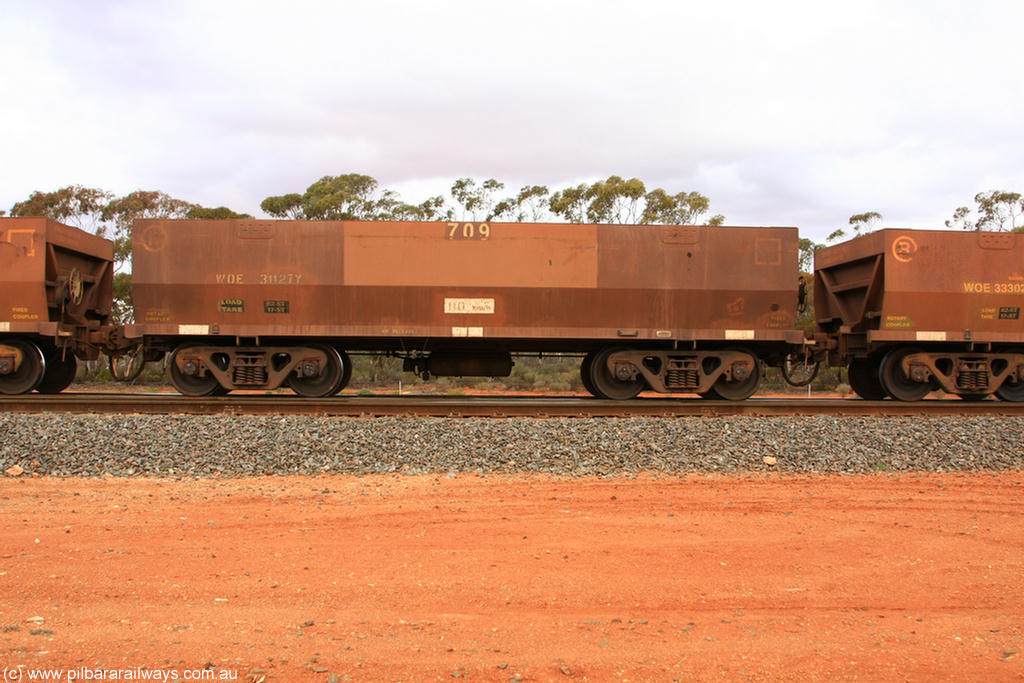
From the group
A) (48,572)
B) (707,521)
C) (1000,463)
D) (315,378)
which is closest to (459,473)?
(707,521)

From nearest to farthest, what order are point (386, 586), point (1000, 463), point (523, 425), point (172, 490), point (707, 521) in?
1. point (386, 586)
2. point (707, 521)
3. point (172, 490)
4. point (1000, 463)
5. point (523, 425)

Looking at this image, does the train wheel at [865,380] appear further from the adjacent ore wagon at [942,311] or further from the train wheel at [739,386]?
the train wheel at [739,386]

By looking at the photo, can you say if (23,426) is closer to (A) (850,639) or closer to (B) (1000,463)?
(A) (850,639)

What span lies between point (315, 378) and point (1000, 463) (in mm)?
9759

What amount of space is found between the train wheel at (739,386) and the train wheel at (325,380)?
6364 mm

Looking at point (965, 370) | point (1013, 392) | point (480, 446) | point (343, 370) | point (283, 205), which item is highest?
point (283, 205)

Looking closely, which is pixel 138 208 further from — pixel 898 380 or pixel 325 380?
pixel 898 380

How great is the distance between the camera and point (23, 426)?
24.8ft

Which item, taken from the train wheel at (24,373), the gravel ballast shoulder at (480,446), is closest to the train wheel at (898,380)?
the gravel ballast shoulder at (480,446)

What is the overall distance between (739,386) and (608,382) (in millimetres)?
2284

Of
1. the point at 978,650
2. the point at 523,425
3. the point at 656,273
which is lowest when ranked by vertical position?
the point at 978,650

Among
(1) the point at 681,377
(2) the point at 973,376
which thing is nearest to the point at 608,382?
(1) the point at 681,377

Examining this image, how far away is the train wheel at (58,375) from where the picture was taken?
1166 centimetres

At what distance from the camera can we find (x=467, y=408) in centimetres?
955
